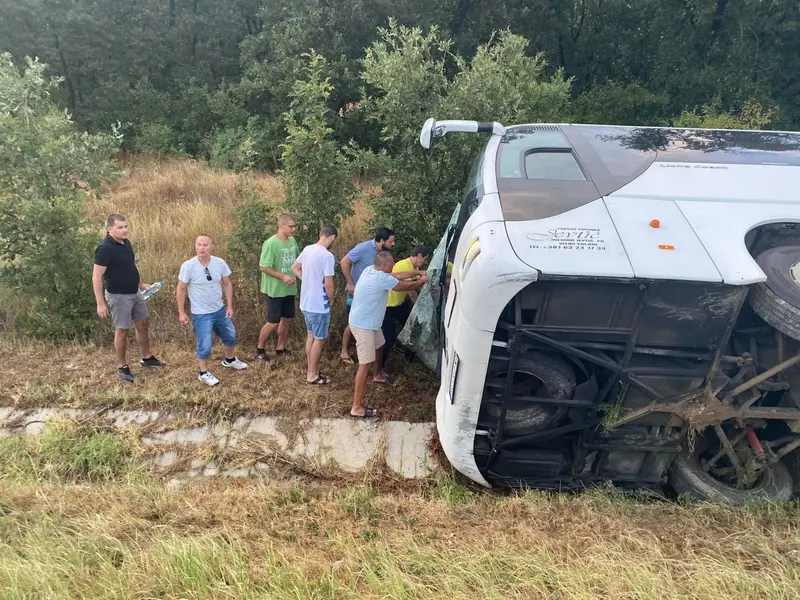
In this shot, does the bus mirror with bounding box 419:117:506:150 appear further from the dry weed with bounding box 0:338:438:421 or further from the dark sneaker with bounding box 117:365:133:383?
the dark sneaker with bounding box 117:365:133:383

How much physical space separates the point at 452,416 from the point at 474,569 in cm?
95

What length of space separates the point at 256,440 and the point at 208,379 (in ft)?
3.59

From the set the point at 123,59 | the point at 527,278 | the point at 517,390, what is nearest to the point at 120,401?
the point at 517,390

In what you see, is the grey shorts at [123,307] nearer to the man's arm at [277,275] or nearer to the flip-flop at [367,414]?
the man's arm at [277,275]

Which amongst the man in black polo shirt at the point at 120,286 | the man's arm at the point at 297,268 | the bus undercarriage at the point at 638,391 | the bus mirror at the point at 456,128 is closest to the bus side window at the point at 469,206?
the bus mirror at the point at 456,128

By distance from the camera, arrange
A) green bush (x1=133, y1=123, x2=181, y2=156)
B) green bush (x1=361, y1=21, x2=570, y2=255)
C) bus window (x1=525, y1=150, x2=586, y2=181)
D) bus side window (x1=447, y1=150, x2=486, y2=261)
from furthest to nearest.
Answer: green bush (x1=133, y1=123, x2=181, y2=156), green bush (x1=361, y1=21, x2=570, y2=255), bus side window (x1=447, y1=150, x2=486, y2=261), bus window (x1=525, y1=150, x2=586, y2=181)

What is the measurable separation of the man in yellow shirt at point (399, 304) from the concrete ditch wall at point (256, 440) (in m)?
0.99

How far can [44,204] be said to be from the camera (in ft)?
19.0

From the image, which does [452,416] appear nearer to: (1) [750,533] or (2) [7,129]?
(1) [750,533]

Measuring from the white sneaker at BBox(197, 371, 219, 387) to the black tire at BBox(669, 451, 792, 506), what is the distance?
4.04m

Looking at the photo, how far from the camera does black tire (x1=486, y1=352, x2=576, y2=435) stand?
11.1ft

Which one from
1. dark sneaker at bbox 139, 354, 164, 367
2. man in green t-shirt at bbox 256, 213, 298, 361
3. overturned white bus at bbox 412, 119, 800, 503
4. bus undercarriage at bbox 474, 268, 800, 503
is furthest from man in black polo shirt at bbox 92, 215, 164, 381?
bus undercarriage at bbox 474, 268, 800, 503

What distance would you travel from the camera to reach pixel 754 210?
336 centimetres

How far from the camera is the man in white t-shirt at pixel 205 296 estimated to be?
502cm
